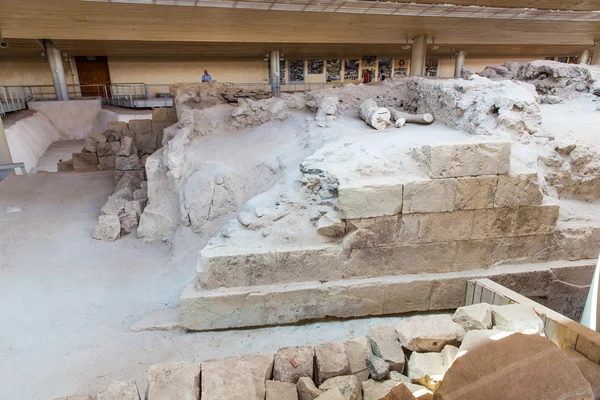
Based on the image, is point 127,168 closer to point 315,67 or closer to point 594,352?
point 594,352

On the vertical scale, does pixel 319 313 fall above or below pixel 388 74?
below

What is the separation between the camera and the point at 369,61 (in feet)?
58.5

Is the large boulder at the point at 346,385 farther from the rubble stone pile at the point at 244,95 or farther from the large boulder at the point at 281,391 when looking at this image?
the rubble stone pile at the point at 244,95

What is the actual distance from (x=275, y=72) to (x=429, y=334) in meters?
15.0

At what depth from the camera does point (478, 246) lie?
407 centimetres

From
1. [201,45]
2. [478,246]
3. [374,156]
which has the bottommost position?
[478,246]

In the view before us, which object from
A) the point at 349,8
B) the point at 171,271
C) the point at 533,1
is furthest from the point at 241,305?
the point at 533,1

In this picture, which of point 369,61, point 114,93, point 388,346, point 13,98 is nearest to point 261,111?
point 388,346

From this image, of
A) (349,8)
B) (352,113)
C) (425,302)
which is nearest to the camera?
(425,302)

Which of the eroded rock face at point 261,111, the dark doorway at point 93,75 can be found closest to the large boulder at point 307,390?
the eroded rock face at point 261,111

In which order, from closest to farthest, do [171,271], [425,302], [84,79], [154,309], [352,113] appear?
1. [425,302]
2. [154,309]
3. [171,271]
4. [352,113]
5. [84,79]

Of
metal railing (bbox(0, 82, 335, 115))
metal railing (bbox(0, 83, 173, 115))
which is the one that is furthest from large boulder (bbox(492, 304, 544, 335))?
metal railing (bbox(0, 83, 173, 115))

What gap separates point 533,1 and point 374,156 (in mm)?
9312

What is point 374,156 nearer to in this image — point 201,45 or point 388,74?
point 201,45
